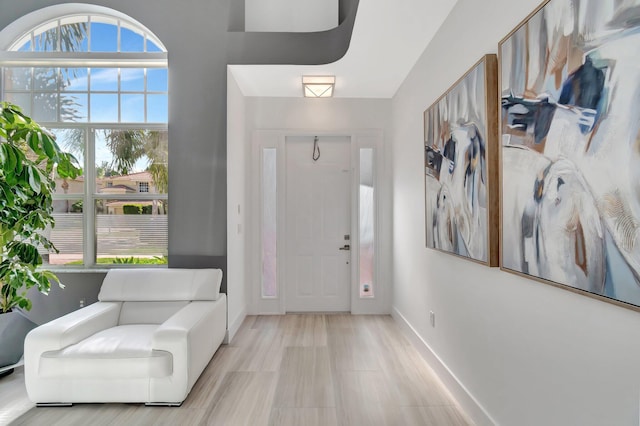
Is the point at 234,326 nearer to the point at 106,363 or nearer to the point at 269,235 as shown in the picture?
the point at 269,235

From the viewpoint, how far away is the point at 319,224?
15.1ft

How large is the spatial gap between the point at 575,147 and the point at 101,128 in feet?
12.9

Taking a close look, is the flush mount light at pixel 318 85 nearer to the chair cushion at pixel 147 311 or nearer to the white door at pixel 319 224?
the white door at pixel 319 224

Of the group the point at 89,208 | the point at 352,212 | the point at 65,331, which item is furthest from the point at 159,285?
the point at 352,212

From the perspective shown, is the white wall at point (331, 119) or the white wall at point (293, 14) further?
the white wall at point (331, 119)

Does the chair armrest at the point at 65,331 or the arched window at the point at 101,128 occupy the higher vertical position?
the arched window at the point at 101,128

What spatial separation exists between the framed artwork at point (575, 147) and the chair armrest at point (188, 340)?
1.93m

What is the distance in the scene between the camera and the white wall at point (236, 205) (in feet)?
11.8

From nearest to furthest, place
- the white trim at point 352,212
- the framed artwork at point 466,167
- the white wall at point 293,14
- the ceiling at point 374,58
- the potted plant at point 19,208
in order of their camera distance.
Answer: the framed artwork at point 466,167 → the ceiling at point 374,58 → the potted plant at point 19,208 → the white wall at point 293,14 → the white trim at point 352,212

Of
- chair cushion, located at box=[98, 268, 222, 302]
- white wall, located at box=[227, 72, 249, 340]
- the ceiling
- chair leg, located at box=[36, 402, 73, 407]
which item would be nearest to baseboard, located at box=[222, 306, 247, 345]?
white wall, located at box=[227, 72, 249, 340]

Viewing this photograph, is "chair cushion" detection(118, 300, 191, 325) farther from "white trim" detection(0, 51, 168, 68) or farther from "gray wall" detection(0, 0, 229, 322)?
"white trim" detection(0, 51, 168, 68)

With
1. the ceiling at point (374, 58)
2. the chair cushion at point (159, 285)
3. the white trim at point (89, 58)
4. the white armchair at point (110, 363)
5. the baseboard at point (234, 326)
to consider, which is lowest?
the baseboard at point (234, 326)

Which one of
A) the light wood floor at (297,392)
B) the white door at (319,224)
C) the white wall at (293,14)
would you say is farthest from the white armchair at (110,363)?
the white wall at (293,14)

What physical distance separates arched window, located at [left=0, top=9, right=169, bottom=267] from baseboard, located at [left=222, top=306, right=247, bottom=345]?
3.01ft
